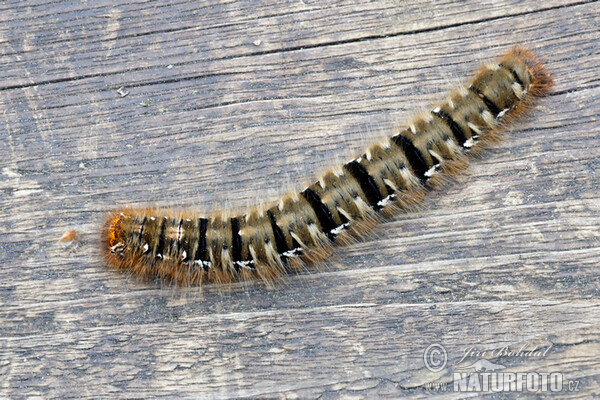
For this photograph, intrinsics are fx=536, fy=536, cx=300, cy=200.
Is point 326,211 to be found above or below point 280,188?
below

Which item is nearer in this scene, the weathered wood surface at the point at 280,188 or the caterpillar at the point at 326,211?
the weathered wood surface at the point at 280,188

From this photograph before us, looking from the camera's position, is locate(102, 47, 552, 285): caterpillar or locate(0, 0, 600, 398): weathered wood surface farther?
locate(102, 47, 552, 285): caterpillar

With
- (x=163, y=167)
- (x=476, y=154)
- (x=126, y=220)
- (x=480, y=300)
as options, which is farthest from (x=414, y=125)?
(x=126, y=220)

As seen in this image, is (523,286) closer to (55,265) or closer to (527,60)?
(527,60)
